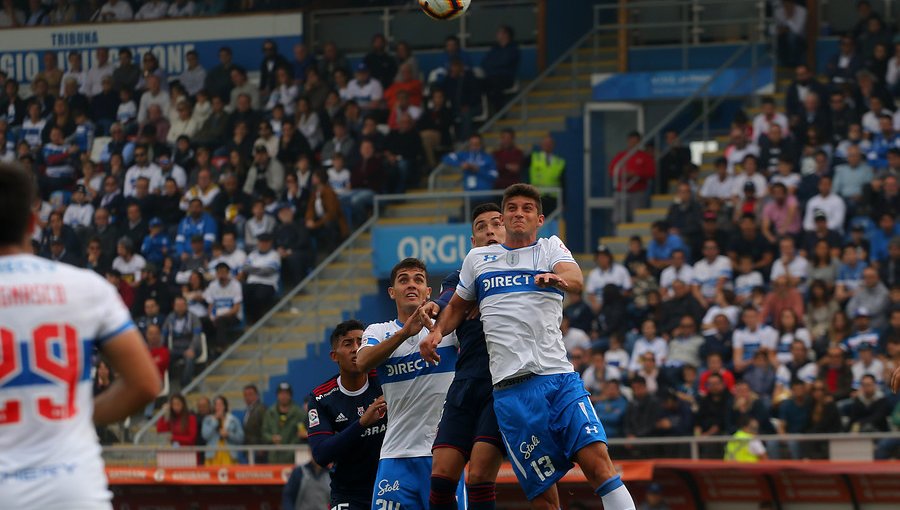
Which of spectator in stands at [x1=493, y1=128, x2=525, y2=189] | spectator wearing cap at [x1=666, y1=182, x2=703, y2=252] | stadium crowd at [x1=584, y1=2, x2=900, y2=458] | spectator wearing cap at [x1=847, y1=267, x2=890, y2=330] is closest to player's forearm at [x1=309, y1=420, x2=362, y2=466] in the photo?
stadium crowd at [x1=584, y1=2, x2=900, y2=458]

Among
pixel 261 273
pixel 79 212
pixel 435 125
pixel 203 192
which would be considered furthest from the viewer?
pixel 79 212

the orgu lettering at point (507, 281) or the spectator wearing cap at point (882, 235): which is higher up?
the orgu lettering at point (507, 281)

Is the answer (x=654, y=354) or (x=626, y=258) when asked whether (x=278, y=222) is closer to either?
(x=626, y=258)

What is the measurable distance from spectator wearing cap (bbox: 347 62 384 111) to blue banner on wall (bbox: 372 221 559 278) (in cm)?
286

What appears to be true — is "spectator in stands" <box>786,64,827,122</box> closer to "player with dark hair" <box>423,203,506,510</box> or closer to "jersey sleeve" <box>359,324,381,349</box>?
"player with dark hair" <box>423,203,506,510</box>

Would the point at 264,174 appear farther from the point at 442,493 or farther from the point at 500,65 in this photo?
the point at 442,493

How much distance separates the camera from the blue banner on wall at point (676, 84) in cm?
2298

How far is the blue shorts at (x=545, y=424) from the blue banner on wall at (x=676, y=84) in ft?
48.5

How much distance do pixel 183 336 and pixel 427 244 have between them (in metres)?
3.55

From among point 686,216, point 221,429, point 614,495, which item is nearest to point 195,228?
point 221,429

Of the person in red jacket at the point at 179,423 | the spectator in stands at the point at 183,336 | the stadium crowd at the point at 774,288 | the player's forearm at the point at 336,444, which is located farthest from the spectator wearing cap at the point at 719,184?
the player's forearm at the point at 336,444

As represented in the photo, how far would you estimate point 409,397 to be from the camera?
9609mm

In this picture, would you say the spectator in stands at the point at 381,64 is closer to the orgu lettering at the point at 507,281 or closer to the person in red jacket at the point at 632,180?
the person in red jacket at the point at 632,180

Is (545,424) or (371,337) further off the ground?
(371,337)
